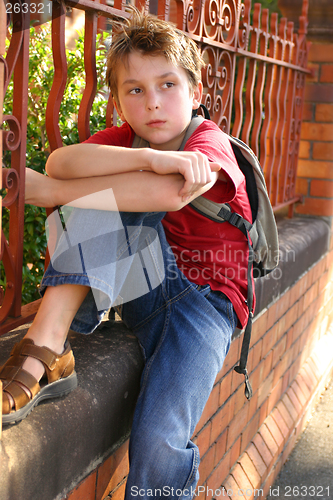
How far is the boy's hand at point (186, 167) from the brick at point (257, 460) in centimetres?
172

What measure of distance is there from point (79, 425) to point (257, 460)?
5.34ft

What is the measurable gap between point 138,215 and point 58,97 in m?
0.52

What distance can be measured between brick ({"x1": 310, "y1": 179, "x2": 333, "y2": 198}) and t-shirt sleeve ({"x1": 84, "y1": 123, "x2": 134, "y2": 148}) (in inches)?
89.6

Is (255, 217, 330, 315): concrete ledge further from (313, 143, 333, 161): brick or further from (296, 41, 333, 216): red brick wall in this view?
(313, 143, 333, 161): brick

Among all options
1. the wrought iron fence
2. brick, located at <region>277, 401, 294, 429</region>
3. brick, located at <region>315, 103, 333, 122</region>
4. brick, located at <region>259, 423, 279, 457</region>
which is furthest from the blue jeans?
brick, located at <region>315, 103, 333, 122</region>

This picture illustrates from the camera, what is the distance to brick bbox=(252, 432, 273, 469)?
2637 millimetres

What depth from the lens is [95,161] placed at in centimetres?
142

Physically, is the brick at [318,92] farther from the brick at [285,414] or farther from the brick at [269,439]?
the brick at [269,439]

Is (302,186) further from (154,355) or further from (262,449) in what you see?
(154,355)

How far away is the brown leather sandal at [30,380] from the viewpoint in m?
1.16

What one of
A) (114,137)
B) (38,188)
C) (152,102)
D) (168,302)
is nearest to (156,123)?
(152,102)

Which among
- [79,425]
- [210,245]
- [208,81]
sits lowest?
[79,425]

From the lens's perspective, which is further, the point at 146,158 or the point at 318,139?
the point at 318,139

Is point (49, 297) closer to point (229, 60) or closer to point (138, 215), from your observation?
point (138, 215)
